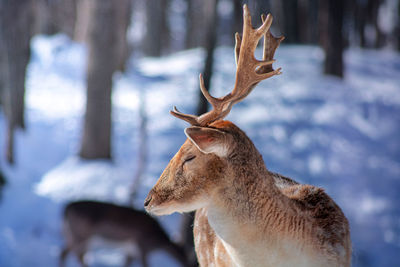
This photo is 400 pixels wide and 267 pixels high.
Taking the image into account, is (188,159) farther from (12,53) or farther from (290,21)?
(290,21)

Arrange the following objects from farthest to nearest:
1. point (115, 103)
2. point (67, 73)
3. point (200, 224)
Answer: point (67, 73), point (115, 103), point (200, 224)

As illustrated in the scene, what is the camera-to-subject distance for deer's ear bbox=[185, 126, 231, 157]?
5.57 feet

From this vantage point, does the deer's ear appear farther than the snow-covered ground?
No

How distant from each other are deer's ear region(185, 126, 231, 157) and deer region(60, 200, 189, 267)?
4.89 meters

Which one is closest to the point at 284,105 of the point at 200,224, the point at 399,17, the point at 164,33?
the point at 200,224

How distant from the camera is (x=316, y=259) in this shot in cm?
193

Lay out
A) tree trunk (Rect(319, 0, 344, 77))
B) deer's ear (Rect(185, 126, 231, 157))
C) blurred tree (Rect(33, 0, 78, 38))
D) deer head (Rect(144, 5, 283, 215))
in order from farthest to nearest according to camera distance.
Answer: blurred tree (Rect(33, 0, 78, 38)) → tree trunk (Rect(319, 0, 344, 77)) → deer head (Rect(144, 5, 283, 215)) → deer's ear (Rect(185, 126, 231, 157))

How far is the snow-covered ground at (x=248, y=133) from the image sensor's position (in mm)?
6832

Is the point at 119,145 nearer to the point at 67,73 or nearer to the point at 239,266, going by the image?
the point at 67,73

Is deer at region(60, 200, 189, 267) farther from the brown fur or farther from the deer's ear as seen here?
the deer's ear

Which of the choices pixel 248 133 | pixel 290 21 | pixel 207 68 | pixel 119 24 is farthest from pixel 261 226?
pixel 290 21

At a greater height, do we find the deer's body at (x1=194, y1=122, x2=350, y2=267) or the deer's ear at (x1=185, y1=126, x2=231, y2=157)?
the deer's ear at (x1=185, y1=126, x2=231, y2=157)

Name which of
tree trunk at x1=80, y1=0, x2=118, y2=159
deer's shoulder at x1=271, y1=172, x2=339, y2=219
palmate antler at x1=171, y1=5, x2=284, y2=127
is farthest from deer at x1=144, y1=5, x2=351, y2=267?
tree trunk at x1=80, y1=0, x2=118, y2=159

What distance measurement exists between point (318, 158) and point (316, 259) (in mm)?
6303
